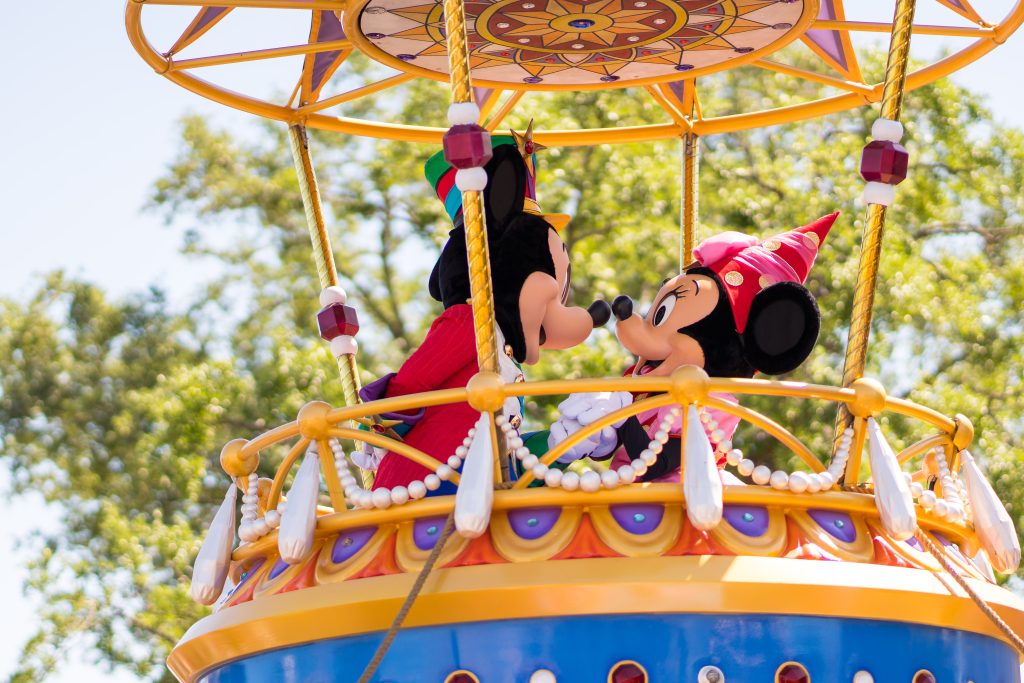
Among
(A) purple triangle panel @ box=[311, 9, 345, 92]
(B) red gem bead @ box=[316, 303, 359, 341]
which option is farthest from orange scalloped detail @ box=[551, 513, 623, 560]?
(A) purple triangle panel @ box=[311, 9, 345, 92]

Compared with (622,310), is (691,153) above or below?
above

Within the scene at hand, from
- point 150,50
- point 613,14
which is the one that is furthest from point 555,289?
point 150,50

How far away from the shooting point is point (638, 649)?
505cm

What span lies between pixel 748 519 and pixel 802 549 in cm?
19

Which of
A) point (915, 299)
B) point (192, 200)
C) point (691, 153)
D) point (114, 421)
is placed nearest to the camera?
point (691, 153)

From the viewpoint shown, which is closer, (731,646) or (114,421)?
(731,646)

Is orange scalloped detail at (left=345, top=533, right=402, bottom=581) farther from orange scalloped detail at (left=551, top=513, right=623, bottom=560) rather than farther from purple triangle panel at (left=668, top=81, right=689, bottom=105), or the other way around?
purple triangle panel at (left=668, top=81, right=689, bottom=105)

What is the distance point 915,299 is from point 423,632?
10290 mm

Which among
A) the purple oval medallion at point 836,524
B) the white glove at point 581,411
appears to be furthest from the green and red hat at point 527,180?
the purple oval medallion at point 836,524

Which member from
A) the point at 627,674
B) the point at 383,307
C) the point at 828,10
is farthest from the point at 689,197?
the point at 383,307

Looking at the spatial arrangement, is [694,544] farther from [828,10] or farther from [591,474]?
[828,10]

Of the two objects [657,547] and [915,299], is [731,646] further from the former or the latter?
[915,299]

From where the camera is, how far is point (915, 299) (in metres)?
14.7

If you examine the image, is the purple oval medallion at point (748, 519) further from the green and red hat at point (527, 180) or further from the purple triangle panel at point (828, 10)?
the purple triangle panel at point (828, 10)
